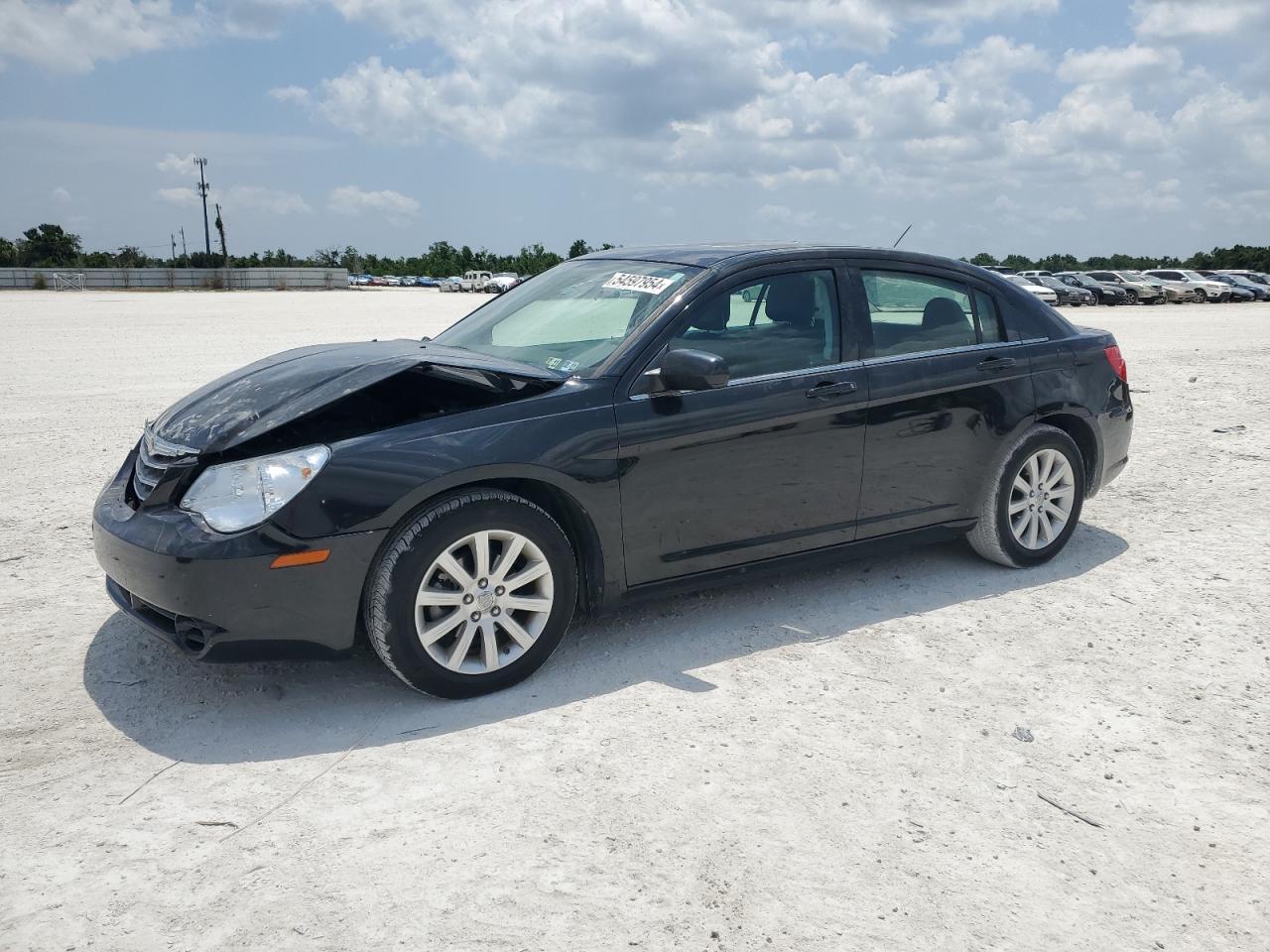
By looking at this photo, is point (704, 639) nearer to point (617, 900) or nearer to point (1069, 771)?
point (1069, 771)

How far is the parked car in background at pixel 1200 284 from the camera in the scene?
4881 centimetres

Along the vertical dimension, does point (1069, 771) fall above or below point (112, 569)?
below

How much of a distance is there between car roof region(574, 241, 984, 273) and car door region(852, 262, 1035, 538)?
0.07 m

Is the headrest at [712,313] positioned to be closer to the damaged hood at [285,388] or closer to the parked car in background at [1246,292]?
the damaged hood at [285,388]

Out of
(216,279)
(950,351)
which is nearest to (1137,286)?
(950,351)

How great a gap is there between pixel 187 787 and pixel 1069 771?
278cm

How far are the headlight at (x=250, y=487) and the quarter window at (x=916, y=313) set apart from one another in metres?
2.60

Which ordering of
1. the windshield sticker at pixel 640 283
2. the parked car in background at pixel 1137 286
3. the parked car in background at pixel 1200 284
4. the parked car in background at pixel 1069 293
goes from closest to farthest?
the windshield sticker at pixel 640 283
the parked car in background at pixel 1069 293
the parked car in background at pixel 1137 286
the parked car in background at pixel 1200 284

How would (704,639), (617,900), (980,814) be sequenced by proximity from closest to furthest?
(617,900)
(980,814)
(704,639)

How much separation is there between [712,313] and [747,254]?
43cm

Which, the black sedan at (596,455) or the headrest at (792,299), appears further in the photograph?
the headrest at (792,299)

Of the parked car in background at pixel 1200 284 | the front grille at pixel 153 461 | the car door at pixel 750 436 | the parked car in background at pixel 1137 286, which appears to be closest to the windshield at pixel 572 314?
the car door at pixel 750 436

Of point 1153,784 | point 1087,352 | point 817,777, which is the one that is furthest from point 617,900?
point 1087,352

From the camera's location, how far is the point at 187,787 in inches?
126
